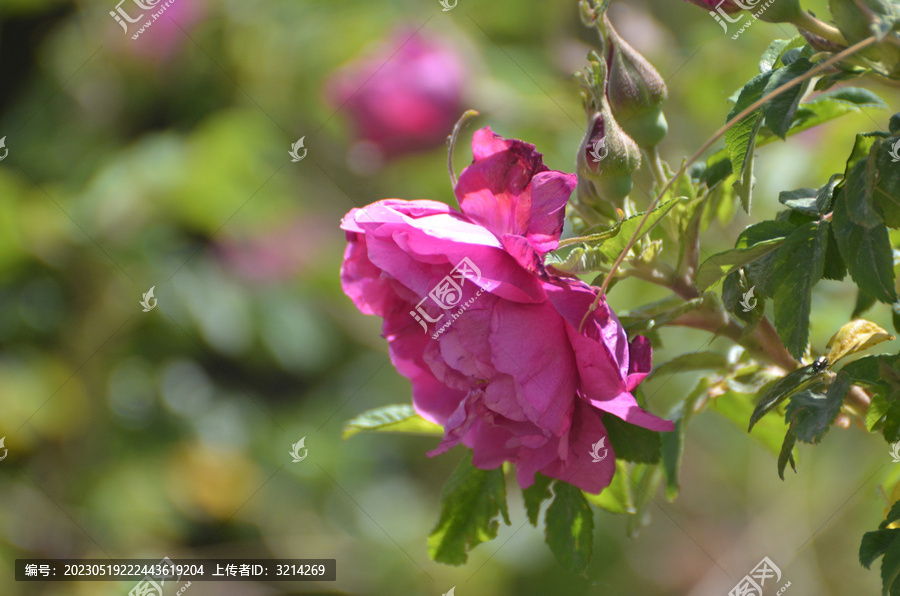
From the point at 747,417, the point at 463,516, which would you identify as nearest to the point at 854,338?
the point at 747,417

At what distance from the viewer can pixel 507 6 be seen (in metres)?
1.36

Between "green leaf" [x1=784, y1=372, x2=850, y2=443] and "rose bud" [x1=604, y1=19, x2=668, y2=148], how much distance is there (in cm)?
16

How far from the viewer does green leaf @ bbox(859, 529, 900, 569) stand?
35 centimetres

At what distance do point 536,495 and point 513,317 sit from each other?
14cm

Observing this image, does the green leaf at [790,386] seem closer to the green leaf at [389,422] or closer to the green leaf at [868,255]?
the green leaf at [868,255]

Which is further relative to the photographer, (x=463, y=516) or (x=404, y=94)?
(x=404, y=94)

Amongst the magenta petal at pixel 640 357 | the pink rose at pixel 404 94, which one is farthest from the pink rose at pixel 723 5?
the pink rose at pixel 404 94

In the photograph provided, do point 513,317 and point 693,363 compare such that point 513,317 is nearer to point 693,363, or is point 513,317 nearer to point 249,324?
point 693,363

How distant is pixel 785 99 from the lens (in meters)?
0.34

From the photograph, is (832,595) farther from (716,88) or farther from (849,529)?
(716,88)

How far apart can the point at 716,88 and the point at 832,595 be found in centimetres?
77

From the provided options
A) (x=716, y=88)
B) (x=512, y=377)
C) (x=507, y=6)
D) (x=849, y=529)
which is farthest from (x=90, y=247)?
(x=849, y=529)

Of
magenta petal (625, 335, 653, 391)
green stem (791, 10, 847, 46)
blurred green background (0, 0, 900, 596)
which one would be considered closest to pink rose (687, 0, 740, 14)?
green stem (791, 10, 847, 46)

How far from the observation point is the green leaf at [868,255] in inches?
12.8
